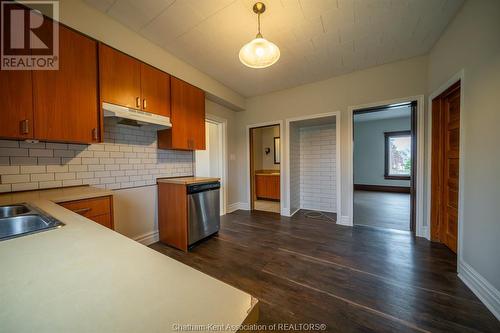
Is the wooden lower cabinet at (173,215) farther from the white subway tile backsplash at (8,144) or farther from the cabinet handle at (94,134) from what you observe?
the white subway tile backsplash at (8,144)

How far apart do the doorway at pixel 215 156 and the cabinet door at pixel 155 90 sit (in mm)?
1311

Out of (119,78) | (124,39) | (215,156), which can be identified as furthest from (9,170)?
(215,156)

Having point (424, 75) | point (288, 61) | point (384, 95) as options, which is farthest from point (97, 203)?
point (424, 75)

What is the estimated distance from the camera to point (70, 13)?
1719 mm

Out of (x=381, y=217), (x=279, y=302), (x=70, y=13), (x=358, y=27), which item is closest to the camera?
(x=279, y=302)

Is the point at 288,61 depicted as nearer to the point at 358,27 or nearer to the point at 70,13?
the point at 358,27

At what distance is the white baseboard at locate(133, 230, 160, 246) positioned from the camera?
2529mm

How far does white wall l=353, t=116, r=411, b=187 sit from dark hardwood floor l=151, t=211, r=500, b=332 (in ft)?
15.9

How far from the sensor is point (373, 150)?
706cm

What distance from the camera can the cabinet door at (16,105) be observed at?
1414 mm

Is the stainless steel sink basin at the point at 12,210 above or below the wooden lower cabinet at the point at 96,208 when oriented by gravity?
above

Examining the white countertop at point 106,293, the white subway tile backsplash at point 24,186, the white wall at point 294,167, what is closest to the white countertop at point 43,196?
the white subway tile backsplash at point 24,186

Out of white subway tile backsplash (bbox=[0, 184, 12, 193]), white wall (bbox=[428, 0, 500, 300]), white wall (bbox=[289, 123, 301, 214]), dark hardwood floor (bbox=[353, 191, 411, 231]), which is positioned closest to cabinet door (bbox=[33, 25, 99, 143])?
white subway tile backsplash (bbox=[0, 184, 12, 193])

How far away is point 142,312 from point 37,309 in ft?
0.74
